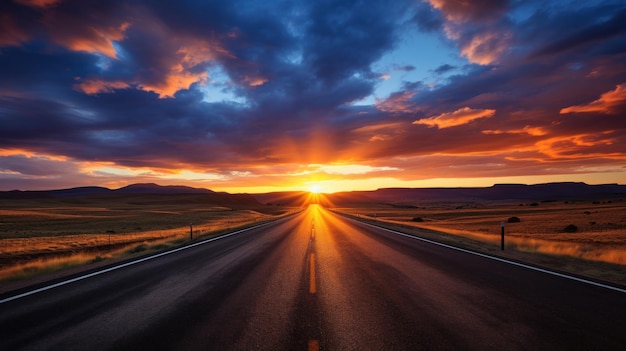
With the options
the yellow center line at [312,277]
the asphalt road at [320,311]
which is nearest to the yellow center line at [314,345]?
the asphalt road at [320,311]

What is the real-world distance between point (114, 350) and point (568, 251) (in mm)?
15775

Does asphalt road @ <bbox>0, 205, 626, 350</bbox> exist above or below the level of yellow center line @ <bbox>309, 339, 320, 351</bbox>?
below

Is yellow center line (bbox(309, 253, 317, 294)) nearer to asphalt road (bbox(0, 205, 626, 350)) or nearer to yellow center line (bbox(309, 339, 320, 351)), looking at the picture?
asphalt road (bbox(0, 205, 626, 350))

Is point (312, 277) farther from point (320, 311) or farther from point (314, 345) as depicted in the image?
point (314, 345)

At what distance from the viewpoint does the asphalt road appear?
4906mm

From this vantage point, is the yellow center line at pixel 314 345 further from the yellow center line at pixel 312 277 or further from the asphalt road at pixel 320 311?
the yellow center line at pixel 312 277

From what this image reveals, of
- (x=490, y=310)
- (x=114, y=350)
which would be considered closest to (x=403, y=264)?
(x=490, y=310)

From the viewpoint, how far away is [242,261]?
39.7 feet

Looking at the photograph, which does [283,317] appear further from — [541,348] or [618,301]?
[618,301]

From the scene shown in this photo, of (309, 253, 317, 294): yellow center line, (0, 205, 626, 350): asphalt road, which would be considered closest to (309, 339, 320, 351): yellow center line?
(0, 205, 626, 350): asphalt road

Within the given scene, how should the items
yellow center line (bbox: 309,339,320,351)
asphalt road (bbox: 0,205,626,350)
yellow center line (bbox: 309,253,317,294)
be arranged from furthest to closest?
yellow center line (bbox: 309,253,317,294)
asphalt road (bbox: 0,205,626,350)
yellow center line (bbox: 309,339,320,351)

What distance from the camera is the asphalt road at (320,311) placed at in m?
4.91

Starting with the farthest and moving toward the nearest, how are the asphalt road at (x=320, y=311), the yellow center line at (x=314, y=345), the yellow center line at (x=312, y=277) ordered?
1. the yellow center line at (x=312, y=277)
2. the asphalt road at (x=320, y=311)
3. the yellow center line at (x=314, y=345)

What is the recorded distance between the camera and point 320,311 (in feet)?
20.5
